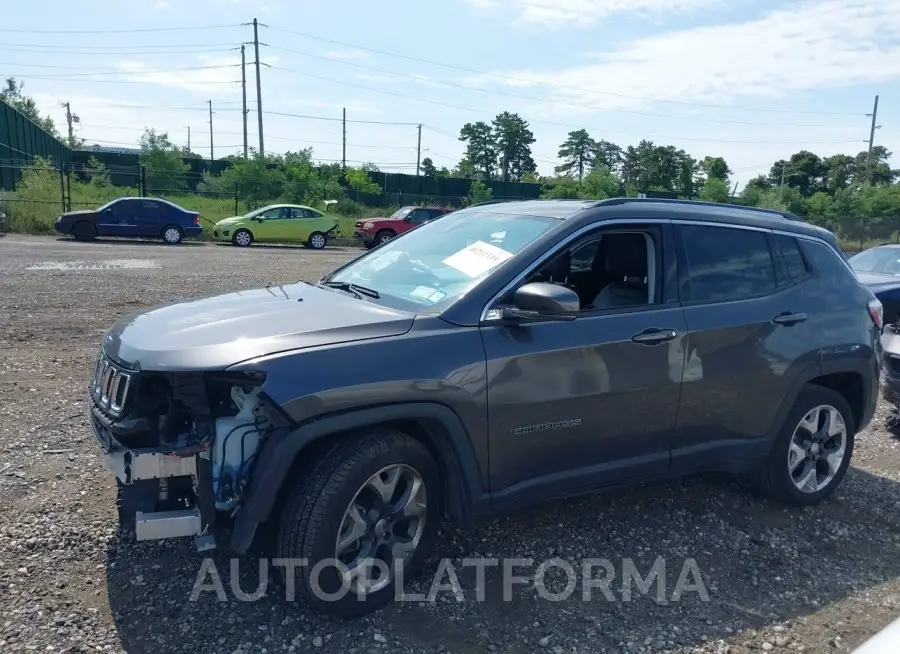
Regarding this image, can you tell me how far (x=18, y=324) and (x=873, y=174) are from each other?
3426 inches

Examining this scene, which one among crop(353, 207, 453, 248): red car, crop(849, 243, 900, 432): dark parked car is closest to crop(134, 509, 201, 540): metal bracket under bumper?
crop(849, 243, 900, 432): dark parked car

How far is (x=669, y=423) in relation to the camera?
4125 millimetres

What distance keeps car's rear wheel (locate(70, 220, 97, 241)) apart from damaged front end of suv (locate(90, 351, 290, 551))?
2309 centimetres

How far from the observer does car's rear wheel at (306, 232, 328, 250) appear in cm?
2717

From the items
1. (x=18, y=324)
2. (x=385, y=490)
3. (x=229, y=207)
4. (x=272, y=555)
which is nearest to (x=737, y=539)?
(x=385, y=490)

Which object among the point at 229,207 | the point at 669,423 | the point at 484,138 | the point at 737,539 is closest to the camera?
the point at 669,423

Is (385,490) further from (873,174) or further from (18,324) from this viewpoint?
(873,174)

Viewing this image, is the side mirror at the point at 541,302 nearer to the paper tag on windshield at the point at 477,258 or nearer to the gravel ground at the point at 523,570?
the paper tag on windshield at the point at 477,258

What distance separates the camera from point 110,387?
3420 mm

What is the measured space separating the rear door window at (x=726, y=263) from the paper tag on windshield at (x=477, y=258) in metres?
1.17

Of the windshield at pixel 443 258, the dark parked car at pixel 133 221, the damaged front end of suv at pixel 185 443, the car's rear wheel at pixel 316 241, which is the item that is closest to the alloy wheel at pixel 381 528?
the damaged front end of suv at pixel 185 443

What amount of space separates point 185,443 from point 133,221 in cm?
2337

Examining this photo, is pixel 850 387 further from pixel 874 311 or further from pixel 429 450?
pixel 429 450

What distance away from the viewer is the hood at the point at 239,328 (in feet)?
10.4
